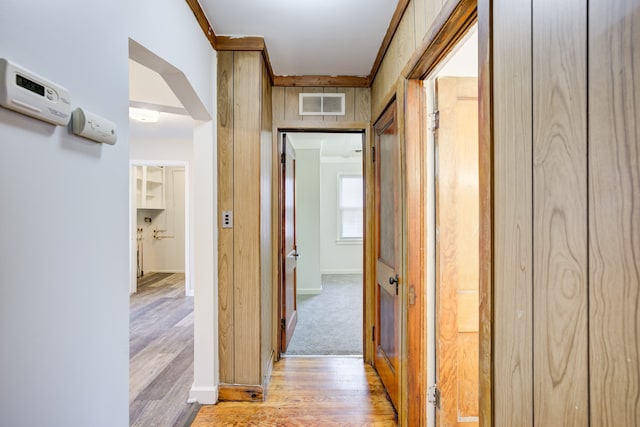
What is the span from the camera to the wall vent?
2.71 metres

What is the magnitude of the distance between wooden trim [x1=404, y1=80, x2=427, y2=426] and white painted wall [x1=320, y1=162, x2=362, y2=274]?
16.4ft

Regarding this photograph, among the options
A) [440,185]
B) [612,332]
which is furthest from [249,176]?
[612,332]

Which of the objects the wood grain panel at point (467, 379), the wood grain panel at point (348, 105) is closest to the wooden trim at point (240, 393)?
the wood grain panel at point (467, 379)

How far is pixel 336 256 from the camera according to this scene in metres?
6.76

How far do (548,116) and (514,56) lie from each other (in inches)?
8.9

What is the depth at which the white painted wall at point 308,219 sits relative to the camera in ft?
16.4

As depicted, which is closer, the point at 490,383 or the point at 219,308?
the point at 490,383

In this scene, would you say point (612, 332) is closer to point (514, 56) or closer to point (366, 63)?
point (514, 56)

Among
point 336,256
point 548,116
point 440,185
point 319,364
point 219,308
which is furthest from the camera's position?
point 336,256

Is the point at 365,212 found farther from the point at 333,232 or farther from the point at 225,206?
the point at 333,232

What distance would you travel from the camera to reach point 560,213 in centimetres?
64

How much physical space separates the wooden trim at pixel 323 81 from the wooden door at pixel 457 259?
1123 mm

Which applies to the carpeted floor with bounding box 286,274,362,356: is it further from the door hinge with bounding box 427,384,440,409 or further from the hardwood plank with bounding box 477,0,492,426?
the hardwood plank with bounding box 477,0,492,426

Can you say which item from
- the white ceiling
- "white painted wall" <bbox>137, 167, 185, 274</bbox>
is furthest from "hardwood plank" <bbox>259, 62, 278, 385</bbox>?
"white painted wall" <bbox>137, 167, 185, 274</bbox>
